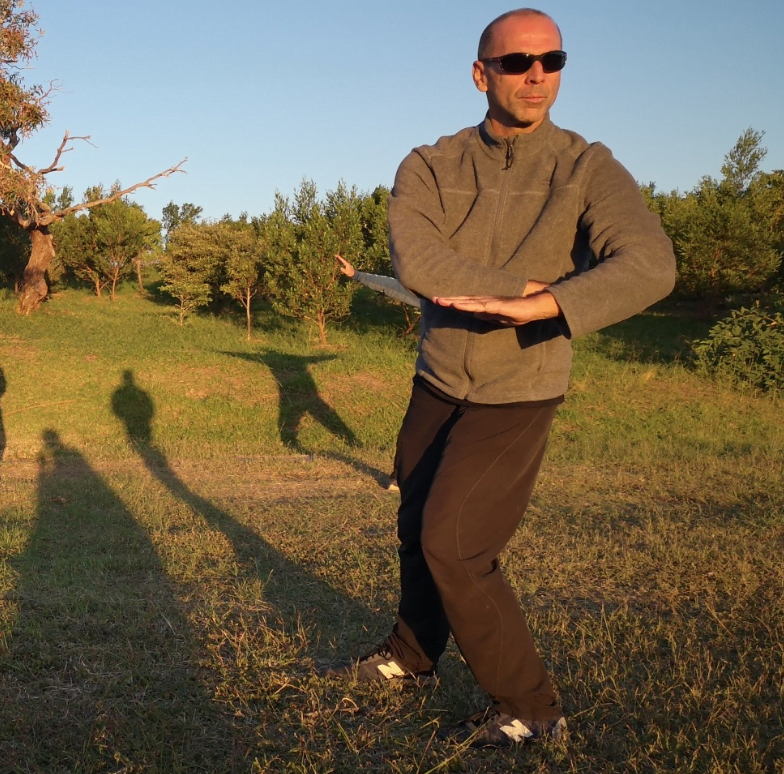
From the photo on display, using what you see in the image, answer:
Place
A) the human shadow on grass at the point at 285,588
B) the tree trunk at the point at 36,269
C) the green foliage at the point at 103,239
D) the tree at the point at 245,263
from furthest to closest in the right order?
the green foliage at the point at 103,239
the tree at the point at 245,263
the tree trunk at the point at 36,269
the human shadow on grass at the point at 285,588

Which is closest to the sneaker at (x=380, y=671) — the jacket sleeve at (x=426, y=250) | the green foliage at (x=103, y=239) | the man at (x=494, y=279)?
the man at (x=494, y=279)

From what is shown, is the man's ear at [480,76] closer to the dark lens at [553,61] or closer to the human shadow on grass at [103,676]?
the dark lens at [553,61]

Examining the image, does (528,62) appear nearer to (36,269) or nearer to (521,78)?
(521,78)

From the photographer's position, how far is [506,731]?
2.47 metres

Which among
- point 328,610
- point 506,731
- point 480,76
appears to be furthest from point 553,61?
point 328,610

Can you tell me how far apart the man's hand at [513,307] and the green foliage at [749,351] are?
1781cm

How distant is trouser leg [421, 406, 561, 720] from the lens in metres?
2.41

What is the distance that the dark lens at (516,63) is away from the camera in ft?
7.35

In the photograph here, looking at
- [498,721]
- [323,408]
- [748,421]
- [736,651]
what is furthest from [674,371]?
[498,721]

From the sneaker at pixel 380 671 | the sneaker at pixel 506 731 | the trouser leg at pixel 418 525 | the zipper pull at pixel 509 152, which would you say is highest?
the zipper pull at pixel 509 152


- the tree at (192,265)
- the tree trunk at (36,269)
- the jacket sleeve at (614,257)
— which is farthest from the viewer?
the tree at (192,265)

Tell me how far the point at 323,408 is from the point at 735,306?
22300 millimetres

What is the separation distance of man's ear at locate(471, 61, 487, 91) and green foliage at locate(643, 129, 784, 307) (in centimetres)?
2812

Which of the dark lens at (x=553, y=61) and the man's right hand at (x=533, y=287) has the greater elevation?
the dark lens at (x=553, y=61)
